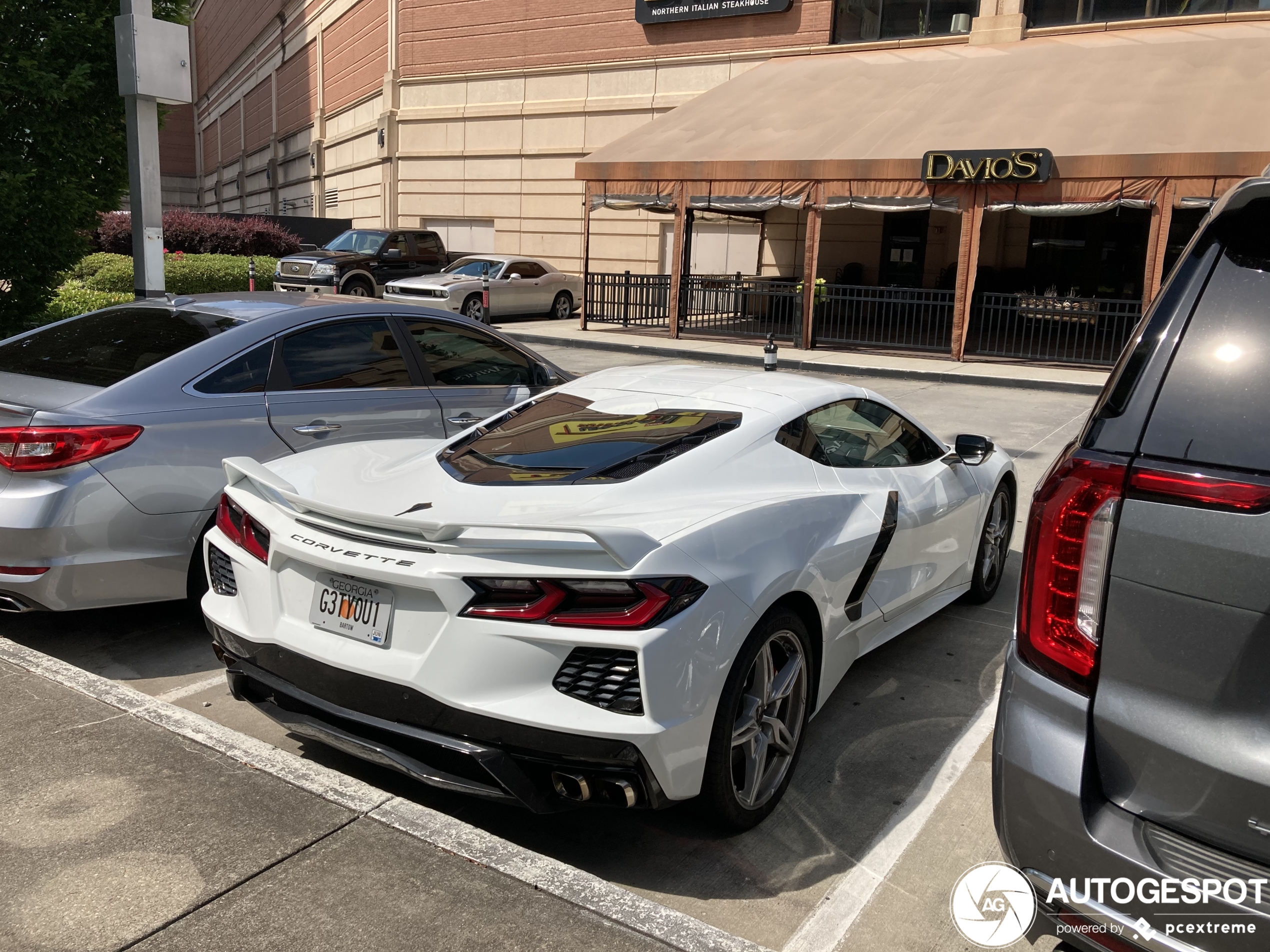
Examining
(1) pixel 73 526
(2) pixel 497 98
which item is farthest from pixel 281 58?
(1) pixel 73 526

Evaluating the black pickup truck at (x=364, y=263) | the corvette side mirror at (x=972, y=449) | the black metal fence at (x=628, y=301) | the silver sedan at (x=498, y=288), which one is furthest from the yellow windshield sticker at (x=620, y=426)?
the black metal fence at (x=628, y=301)

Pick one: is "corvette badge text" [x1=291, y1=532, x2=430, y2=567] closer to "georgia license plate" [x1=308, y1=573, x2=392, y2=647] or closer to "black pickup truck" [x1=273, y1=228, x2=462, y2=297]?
"georgia license plate" [x1=308, y1=573, x2=392, y2=647]

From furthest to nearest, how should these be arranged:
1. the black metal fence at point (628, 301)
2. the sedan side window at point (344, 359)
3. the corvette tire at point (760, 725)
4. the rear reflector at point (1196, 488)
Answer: the black metal fence at point (628, 301), the sedan side window at point (344, 359), the corvette tire at point (760, 725), the rear reflector at point (1196, 488)

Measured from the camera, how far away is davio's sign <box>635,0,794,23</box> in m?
24.3

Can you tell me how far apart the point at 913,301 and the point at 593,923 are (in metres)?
17.1

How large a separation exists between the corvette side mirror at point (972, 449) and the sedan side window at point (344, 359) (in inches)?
116

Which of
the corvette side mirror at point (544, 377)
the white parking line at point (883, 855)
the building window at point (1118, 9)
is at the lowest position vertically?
the white parking line at point (883, 855)

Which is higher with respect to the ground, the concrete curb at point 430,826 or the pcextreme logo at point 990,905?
the concrete curb at point 430,826

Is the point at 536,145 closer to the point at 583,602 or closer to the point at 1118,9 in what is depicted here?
the point at 1118,9

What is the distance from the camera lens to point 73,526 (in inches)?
178

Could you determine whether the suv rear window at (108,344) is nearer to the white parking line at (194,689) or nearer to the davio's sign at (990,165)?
the white parking line at (194,689)

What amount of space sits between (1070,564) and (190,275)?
63.3ft

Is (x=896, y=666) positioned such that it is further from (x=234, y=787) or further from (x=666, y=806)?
(x=234, y=787)

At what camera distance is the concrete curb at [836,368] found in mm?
15867
